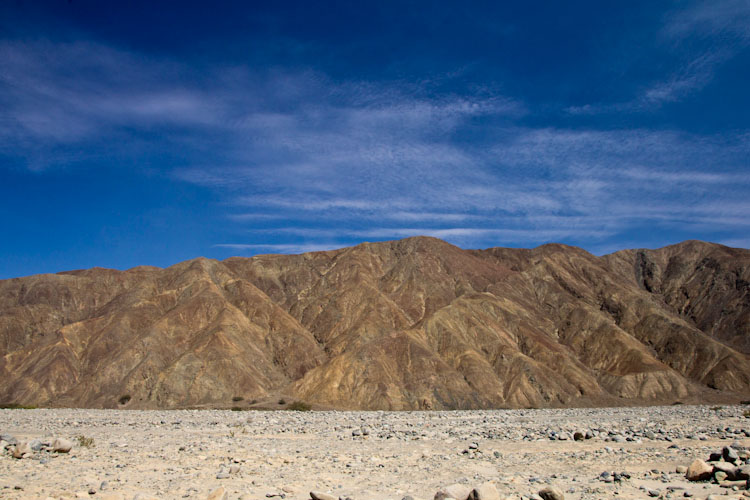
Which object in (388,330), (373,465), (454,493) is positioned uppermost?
(388,330)

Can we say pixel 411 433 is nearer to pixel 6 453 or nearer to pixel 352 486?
pixel 352 486

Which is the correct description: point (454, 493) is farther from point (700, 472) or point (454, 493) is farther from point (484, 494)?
point (700, 472)

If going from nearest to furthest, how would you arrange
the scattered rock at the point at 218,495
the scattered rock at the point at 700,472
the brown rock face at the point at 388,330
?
the scattered rock at the point at 218,495 < the scattered rock at the point at 700,472 < the brown rock face at the point at 388,330

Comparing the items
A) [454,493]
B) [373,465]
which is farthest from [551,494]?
[373,465]

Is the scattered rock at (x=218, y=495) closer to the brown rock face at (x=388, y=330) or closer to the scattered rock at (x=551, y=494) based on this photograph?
the scattered rock at (x=551, y=494)

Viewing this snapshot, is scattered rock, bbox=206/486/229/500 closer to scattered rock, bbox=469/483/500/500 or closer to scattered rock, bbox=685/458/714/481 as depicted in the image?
scattered rock, bbox=469/483/500/500

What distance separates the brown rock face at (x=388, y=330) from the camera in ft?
232

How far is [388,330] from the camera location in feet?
281

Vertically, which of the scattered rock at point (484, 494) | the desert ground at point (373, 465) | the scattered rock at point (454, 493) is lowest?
the desert ground at point (373, 465)

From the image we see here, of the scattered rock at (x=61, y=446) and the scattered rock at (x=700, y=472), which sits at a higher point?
the scattered rock at (x=700, y=472)

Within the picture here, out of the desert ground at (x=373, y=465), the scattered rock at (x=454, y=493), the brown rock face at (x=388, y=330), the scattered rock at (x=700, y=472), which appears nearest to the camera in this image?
the scattered rock at (x=454, y=493)

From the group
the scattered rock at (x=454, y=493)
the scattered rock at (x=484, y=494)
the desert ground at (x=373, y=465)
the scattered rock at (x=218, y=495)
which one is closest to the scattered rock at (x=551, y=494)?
the desert ground at (x=373, y=465)

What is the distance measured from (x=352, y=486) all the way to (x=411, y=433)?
1354 centimetres

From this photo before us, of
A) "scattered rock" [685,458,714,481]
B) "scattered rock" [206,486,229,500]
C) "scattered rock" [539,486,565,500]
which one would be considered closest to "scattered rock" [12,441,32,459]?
"scattered rock" [206,486,229,500]
